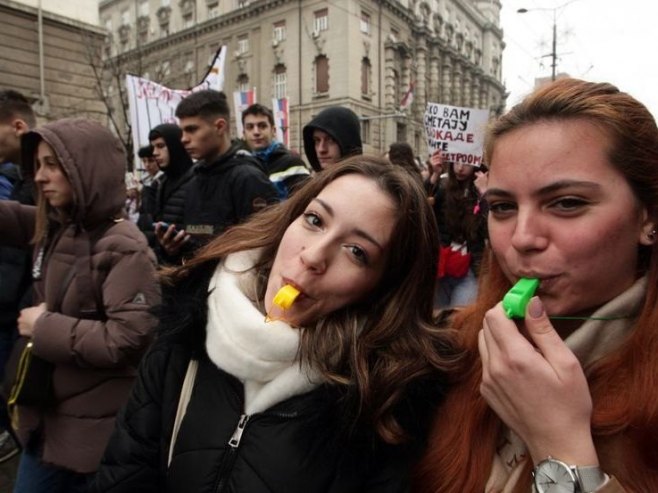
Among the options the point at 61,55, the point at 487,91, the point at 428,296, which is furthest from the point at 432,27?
the point at 428,296

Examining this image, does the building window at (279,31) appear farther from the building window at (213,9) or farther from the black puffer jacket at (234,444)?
the black puffer jacket at (234,444)

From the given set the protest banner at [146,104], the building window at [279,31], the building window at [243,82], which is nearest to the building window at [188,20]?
the building window at [243,82]

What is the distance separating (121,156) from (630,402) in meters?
2.48

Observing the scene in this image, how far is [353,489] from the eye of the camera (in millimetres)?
1514

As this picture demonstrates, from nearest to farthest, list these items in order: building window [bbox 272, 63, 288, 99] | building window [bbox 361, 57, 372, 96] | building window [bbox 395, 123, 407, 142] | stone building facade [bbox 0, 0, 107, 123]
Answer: stone building facade [bbox 0, 0, 107, 123], building window [bbox 361, 57, 372, 96], building window [bbox 272, 63, 288, 99], building window [bbox 395, 123, 407, 142]

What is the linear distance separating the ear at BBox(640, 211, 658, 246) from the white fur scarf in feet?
3.35

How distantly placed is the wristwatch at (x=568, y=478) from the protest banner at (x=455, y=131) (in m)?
5.06

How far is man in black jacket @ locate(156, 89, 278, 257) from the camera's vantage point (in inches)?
162

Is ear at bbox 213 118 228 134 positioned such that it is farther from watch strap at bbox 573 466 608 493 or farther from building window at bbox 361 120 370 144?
building window at bbox 361 120 370 144

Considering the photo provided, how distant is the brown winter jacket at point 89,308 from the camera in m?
2.34

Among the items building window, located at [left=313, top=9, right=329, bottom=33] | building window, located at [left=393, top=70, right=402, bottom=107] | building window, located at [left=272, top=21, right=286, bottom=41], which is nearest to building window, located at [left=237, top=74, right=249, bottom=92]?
building window, located at [left=272, top=21, right=286, bottom=41]

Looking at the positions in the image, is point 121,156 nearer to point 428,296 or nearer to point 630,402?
point 428,296

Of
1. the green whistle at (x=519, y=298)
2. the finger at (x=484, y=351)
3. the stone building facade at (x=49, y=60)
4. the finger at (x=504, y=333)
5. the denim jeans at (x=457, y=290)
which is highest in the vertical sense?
the stone building facade at (x=49, y=60)

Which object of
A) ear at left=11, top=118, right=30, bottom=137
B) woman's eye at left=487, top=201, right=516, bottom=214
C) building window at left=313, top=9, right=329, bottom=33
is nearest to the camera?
woman's eye at left=487, top=201, right=516, bottom=214
